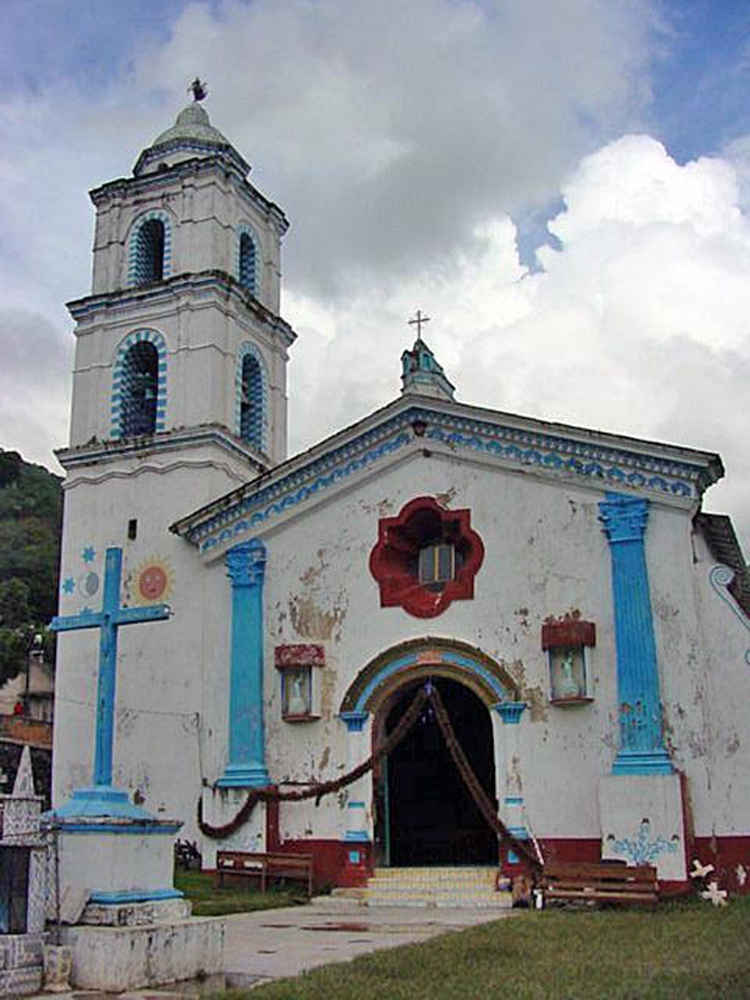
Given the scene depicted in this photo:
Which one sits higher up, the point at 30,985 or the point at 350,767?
the point at 350,767

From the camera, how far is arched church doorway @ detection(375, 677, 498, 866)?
71.3 ft

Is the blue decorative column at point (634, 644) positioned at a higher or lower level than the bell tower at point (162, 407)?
lower

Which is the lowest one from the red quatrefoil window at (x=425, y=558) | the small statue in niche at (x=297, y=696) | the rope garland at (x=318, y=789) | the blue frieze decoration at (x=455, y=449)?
the rope garland at (x=318, y=789)

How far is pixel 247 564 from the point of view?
20344 mm

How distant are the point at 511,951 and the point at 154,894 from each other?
3.38 m

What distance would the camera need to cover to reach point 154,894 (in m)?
9.95

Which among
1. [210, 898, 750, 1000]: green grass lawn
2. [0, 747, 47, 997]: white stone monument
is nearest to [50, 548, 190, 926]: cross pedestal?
[0, 747, 47, 997]: white stone monument

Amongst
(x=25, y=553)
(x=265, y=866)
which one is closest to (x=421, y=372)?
(x=265, y=866)

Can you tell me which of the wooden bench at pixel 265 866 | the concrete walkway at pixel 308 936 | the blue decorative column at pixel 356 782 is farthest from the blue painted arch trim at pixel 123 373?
the concrete walkway at pixel 308 936

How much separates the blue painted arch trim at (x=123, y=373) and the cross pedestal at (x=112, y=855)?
42.8 feet

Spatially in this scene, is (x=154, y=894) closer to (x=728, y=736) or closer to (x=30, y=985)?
(x=30, y=985)

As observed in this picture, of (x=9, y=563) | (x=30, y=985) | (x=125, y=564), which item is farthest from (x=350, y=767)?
(x=9, y=563)

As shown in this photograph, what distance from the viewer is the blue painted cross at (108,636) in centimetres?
1083

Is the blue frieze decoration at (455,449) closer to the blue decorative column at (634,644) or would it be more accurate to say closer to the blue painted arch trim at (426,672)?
the blue decorative column at (634,644)
